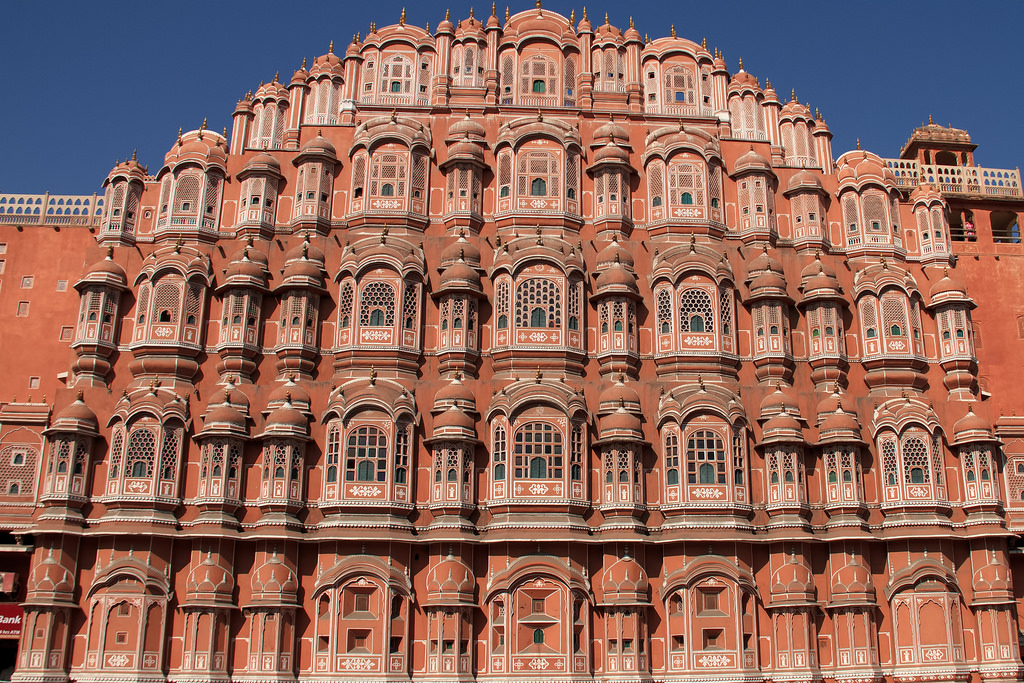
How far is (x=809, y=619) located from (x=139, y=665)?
2131cm

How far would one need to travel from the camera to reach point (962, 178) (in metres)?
49.4

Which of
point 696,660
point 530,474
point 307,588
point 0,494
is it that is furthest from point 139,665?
point 696,660

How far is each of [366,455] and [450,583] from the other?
510 centimetres

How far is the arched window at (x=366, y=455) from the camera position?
108 ft

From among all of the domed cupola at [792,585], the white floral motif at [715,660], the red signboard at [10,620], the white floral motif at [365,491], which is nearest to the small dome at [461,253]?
the white floral motif at [365,491]

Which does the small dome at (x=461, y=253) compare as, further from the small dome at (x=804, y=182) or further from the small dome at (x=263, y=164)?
the small dome at (x=804, y=182)

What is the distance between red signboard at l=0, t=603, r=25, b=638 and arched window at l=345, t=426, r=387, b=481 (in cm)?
1297

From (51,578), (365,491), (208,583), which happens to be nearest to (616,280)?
(365,491)

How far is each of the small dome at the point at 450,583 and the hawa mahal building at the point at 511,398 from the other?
97mm

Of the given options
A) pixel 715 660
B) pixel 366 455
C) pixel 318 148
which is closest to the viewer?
pixel 715 660

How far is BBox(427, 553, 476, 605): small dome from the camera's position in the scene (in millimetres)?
31406

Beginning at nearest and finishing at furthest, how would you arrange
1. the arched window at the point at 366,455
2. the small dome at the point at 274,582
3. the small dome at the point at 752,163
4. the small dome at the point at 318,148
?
1. the small dome at the point at 274,582
2. the arched window at the point at 366,455
3. the small dome at the point at 318,148
4. the small dome at the point at 752,163

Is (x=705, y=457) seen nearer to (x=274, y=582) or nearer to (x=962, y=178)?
(x=274, y=582)

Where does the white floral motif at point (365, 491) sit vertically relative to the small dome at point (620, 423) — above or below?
below
